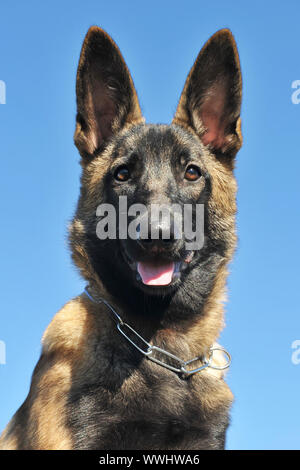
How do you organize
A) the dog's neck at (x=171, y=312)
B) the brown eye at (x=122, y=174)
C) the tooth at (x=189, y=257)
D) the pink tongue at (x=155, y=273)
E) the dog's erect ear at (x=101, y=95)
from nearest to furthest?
1. the pink tongue at (x=155, y=273)
2. the dog's neck at (x=171, y=312)
3. the tooth at (x=189, y=257)
4. the brown eye at (x=122, y=174)
5. the dog's erect ear at (x=101, y=95)

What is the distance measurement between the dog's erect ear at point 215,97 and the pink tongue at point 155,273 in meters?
1.81

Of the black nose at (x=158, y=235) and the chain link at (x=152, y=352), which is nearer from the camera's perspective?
the black nose at (x=158, y=235)

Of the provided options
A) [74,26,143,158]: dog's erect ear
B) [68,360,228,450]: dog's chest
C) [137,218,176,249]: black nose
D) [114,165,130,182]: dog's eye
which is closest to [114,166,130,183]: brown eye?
[114,165,130,182]: dog's eye

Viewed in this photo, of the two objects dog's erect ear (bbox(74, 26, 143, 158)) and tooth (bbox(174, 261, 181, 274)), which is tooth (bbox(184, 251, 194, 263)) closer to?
tooth (bbox(174, 261, 181, 274))

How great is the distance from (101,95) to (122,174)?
3.43ft

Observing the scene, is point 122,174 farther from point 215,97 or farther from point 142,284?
point 215,97

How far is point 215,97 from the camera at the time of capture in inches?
236

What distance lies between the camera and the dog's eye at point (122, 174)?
17.7 feet

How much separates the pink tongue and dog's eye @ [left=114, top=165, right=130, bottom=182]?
101 centimetres

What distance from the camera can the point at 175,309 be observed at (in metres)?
5.18

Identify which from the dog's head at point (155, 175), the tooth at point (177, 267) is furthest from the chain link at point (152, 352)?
the tooth at point (177, 267)

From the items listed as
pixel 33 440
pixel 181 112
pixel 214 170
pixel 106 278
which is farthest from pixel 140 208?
pixel 33 440

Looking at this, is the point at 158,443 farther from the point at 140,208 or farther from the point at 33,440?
the point at 140,208

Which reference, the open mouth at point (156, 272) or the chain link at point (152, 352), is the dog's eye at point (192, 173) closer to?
the open mouth at point (156, 272)
